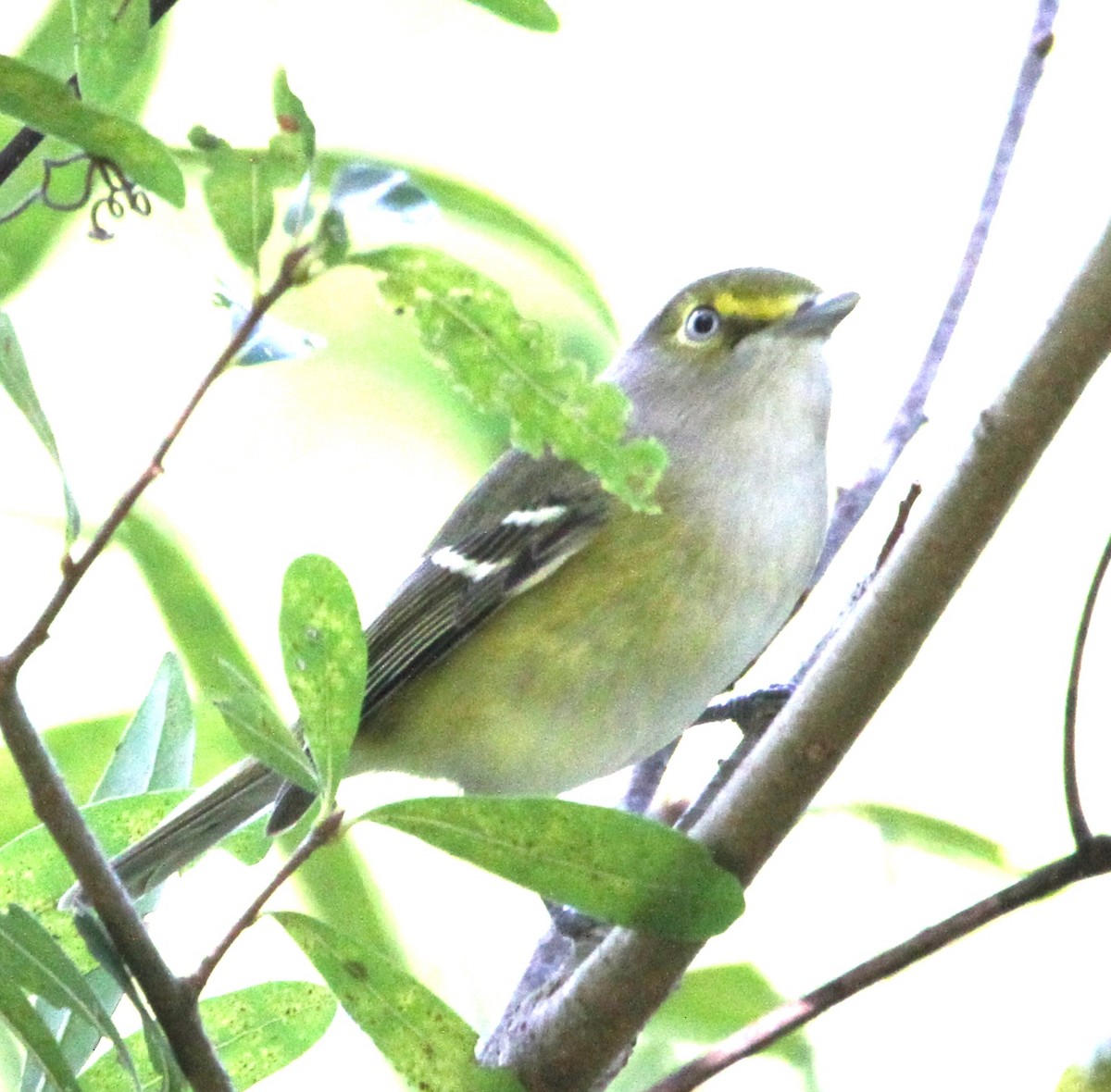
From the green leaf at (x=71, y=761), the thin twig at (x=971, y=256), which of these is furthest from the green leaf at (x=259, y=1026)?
the thin twig at (x=971, y=256)

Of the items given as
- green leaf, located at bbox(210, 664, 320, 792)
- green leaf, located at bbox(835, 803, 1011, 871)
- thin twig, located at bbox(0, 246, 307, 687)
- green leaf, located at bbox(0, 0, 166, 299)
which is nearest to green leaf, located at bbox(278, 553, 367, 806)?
green leaf, located at bbox(210, 664, 320, 792)

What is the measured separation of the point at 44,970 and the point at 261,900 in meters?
0.19

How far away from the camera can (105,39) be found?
1.28 m

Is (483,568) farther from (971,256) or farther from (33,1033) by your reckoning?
(33,1033)

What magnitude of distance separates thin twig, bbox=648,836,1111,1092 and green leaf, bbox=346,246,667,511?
39cm

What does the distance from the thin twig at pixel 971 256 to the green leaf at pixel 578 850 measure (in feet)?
3.73

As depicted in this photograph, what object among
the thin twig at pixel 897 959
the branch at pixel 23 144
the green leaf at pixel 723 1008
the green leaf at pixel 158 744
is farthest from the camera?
the green leaf at pixel 723 1008

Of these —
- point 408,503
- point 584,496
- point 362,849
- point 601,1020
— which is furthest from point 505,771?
point 601,1020

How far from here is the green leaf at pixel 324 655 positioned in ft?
3.98

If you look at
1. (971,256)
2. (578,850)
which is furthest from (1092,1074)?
(971,256)

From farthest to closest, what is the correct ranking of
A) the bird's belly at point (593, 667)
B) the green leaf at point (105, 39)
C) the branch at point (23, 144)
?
the bird's belly at point (593, 667) → the branch at point (23, 144) → the green leaf at point (105, 39)

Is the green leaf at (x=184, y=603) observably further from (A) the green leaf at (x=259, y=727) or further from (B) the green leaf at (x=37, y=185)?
(A) the green leaf at (x=259, y=727)

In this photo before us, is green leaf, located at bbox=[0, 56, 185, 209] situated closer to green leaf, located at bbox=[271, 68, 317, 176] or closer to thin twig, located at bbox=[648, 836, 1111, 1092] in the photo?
green leaf, located at bbox=[271, 68, 317, 176]

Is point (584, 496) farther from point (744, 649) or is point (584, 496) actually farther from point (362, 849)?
point (362, 849)
